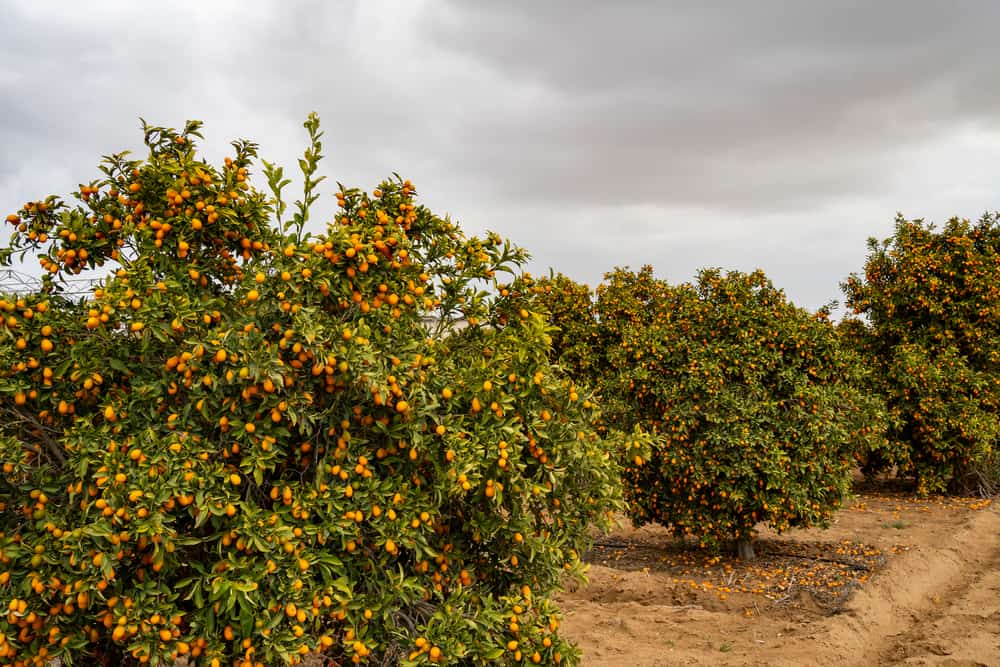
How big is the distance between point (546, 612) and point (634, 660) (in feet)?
9.69

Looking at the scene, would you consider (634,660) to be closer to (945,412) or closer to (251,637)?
(251,637)

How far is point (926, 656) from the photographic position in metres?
6.53

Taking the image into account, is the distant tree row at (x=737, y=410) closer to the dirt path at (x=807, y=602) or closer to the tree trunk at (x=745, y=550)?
the tree trunk at (x=745, y=550)

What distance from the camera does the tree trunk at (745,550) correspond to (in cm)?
984

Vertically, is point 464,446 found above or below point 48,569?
above

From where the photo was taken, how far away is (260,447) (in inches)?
133

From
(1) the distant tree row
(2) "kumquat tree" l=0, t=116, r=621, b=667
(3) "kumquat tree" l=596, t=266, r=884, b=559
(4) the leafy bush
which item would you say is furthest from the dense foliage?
(2) "kumquat tree" l=0, t=116, r=621, b=667

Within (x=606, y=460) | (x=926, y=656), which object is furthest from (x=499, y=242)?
(x=926, y=656)

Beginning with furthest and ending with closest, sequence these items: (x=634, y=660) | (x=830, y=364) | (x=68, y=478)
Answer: (x=830, y=364) → (x=634, y=660) → (x=68, y=478)

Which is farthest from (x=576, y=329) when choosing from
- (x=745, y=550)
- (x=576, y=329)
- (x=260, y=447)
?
(x=260, y=447)

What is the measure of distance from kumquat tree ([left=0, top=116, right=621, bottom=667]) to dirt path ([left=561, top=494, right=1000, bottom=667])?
333 centimetres

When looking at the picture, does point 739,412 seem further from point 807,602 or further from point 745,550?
point 745,550

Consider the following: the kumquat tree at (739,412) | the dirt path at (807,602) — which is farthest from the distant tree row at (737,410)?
the dirt path at (807,602)

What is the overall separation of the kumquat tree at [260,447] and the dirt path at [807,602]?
3.33 metres
